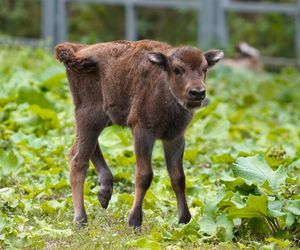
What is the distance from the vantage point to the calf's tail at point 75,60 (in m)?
8.45

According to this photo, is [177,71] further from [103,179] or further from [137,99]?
[103,179]

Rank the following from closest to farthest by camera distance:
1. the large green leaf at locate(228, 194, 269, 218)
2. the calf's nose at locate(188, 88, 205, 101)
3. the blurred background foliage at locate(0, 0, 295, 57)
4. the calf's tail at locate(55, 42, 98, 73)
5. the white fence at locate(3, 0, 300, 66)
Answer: the large green leaf at locate(228, 194, 269, 218)
the calf's nose at locate(188, 88, 205, 101)
the calf's tail at locate(55, 42, 98, 73)
the white fence at locate(3, 0, 300, 66)
the blurred background foliage at locate(0, 0, 295, 57)

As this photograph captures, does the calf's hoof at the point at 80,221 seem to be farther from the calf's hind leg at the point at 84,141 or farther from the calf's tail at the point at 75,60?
the calf's tail at the point at 75,60

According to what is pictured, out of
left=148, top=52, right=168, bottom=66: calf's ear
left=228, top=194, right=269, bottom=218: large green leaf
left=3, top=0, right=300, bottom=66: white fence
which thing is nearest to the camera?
left=228, top=194, right=269, bottom=218: large green leaf

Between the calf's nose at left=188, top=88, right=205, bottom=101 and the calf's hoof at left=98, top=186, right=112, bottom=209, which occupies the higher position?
the calf's nose at left=188, top=88, right=205, bottom=101

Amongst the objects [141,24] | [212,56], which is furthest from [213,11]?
[212,56]

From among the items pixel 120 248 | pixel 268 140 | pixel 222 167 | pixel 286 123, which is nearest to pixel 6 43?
pixel 286 123

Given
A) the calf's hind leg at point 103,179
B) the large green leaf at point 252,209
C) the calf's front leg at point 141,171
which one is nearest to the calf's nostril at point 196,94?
the calf's front leg at point 141,171

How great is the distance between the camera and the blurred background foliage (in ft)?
77.7

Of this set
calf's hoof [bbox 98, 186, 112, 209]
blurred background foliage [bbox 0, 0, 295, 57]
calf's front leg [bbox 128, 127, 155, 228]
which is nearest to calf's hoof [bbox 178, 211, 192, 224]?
calf's front leg [bbox 128, 127, 155, 228]

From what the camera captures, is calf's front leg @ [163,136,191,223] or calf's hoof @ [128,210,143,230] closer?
calf's hoof @ [128,210,143,230]

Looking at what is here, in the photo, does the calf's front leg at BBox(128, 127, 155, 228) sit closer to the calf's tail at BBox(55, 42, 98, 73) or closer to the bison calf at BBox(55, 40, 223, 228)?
the bison calf at BBox(55, 40, 223, 228)

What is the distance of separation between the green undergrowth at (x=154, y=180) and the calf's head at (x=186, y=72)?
0.72 metres

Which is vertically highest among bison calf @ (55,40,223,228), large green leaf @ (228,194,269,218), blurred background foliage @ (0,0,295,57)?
bison calf @ (55,40,223,228)
